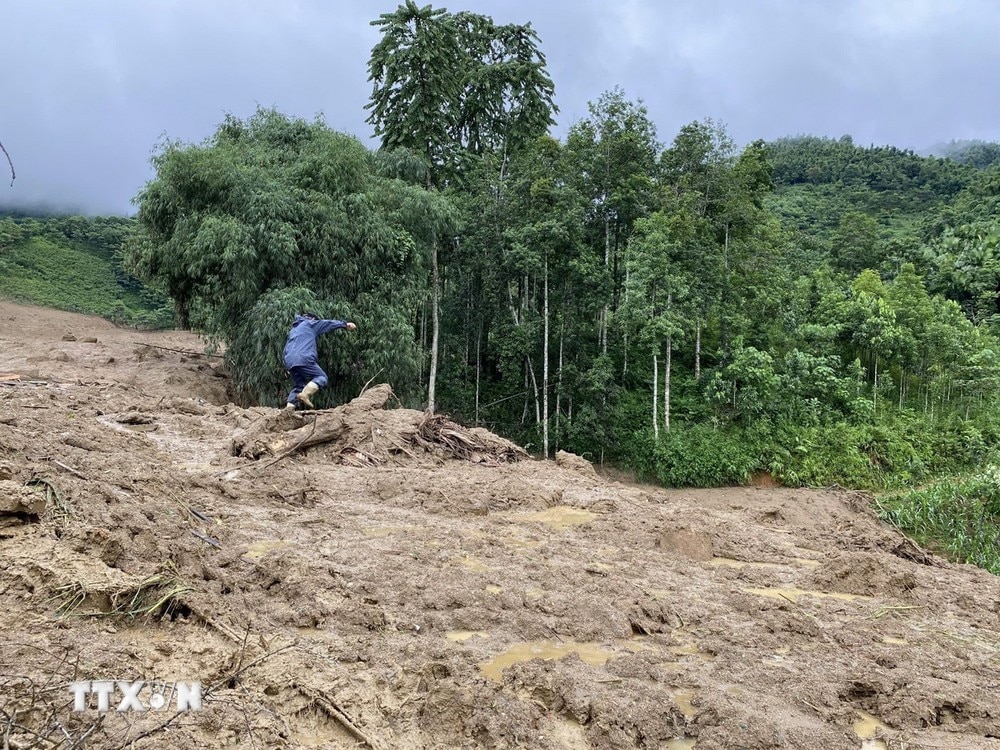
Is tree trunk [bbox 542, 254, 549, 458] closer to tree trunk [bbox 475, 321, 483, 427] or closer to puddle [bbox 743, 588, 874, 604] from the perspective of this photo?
tree trunk [bbox 475, 321, 483, 427]

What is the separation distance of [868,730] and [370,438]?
225 inches

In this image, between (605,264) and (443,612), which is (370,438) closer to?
(443,612)

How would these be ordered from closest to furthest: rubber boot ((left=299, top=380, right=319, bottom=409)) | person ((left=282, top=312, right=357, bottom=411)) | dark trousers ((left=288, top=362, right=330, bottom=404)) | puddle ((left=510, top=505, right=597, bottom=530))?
puddle ((left=510, top=505, right=597, bottom=530)) → rubber boot ((left=299, top=380, right=319, bottom=409)) → person ((left=282, top=312, right=357, bottom=411)) → dark trousers ((left=288, top=362, right=330, bottom=404))

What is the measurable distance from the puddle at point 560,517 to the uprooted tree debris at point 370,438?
191cm

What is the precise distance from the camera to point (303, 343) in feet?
30.0

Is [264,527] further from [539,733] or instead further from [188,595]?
[539,733]

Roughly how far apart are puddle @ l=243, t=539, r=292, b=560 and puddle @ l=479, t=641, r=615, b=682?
1728 millimetres

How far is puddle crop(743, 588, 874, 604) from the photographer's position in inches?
182

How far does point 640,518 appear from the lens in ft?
19.7

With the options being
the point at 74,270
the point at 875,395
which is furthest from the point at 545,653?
the point at 74,270

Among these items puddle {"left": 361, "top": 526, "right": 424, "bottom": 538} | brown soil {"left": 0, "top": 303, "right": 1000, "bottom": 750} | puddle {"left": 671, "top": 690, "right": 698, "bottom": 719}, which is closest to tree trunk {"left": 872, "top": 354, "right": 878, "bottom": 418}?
brown soil {"left": 0, "top": 303, "right": 1000, "bottom": 750}

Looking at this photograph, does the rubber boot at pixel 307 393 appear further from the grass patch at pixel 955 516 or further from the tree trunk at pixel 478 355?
the tree trunk at pixel 478 355

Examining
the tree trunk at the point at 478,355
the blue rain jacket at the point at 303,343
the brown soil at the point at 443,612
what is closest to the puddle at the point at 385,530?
the brown soil at the point at 443,612

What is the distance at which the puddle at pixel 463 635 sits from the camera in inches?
140
